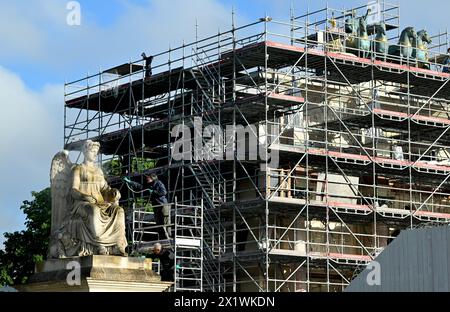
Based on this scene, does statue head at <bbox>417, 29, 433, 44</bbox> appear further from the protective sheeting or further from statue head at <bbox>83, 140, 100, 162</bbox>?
statue head at <bbox>83, 140, 100, 162</bbox>

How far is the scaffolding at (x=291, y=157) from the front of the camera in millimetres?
48469

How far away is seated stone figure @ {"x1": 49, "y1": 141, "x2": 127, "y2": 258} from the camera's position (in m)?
29.2

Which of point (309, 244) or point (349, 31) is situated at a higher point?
point (349, 31)

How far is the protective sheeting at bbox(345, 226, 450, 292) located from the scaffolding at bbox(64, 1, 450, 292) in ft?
33.4

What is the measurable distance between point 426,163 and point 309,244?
641 cm

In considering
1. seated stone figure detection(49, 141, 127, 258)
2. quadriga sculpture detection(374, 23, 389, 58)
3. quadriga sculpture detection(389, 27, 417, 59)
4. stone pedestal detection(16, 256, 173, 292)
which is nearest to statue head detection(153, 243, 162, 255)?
quadriga sculpture detection(374, 23, 389, 58)

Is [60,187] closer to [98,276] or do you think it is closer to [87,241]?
[87,241]

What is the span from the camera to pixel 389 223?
52156 mm

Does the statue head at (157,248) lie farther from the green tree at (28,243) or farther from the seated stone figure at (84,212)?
the seated stone figure at (84,212)

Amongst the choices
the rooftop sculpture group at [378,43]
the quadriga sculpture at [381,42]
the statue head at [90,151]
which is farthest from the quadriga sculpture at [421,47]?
the statue head at [90,151]

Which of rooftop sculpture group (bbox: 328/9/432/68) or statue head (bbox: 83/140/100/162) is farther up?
rooftop sculpture group (bbox: 328/9/432/68)

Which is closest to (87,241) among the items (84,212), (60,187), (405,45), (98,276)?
(84,212)
